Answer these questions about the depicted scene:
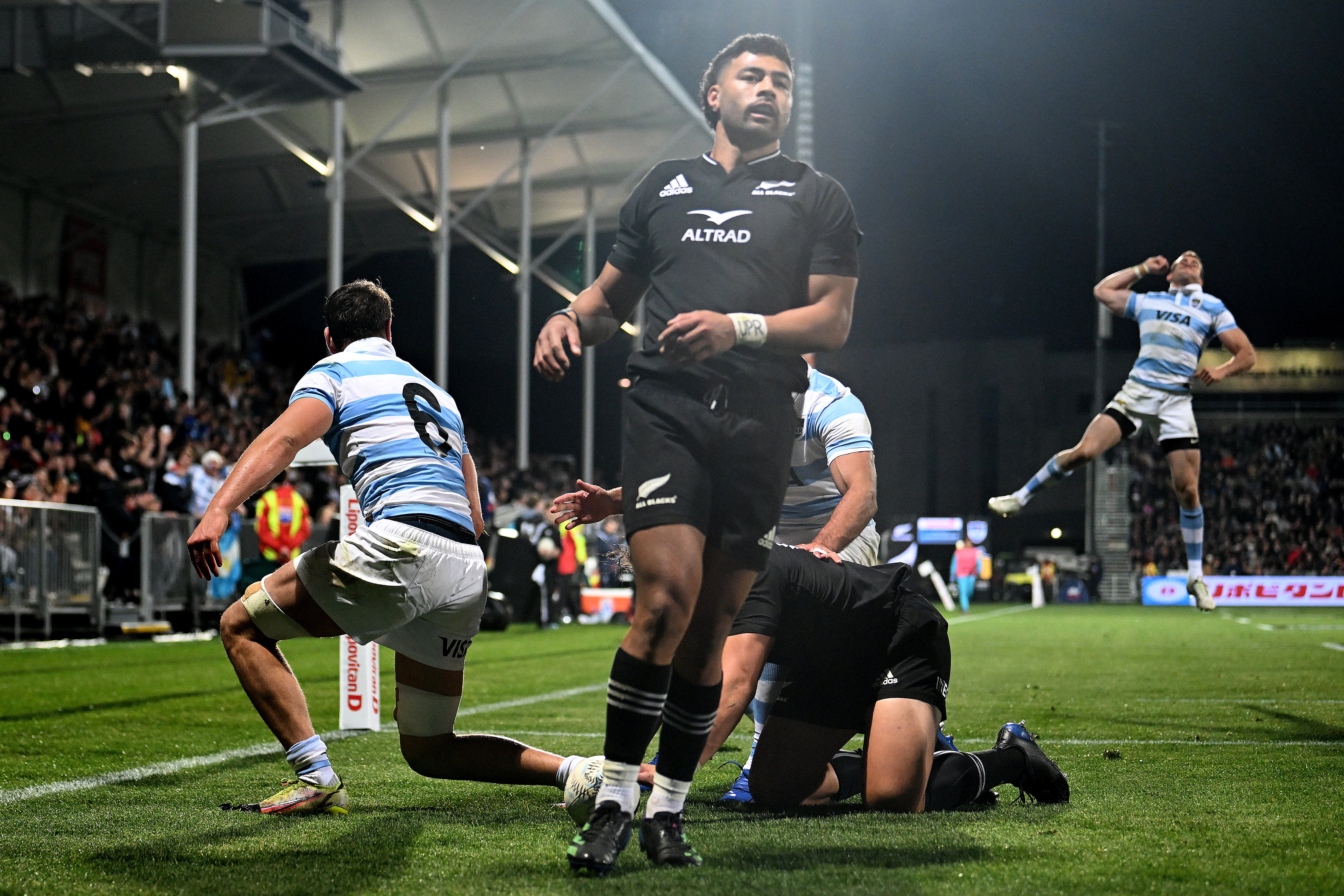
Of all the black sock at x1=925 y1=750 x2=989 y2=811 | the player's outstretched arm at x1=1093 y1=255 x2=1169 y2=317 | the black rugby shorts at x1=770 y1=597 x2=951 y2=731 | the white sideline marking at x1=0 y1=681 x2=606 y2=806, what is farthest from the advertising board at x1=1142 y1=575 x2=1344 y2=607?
the white sideline marking at x1=0 y1=681 x2=606 y2=806

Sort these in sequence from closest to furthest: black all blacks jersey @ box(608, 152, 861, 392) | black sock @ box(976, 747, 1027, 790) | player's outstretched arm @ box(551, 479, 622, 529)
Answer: black all blacks jersey @ box(608, 152, 861, 392)
player's outstretched arm @ box(551, 479, 622, 529)
black sock @ box(976, 747, 1027, 790)

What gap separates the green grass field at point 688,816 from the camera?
3.46 metres

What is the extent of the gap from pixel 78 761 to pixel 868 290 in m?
46.9

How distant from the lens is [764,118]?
3.66 metres

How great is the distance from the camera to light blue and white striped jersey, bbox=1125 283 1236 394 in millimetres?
9203

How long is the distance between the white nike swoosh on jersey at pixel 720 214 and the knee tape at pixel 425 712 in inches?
69.6

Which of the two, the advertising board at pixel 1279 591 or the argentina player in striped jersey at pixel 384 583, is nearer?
the argentina player in striped jersey at pixel 384 583

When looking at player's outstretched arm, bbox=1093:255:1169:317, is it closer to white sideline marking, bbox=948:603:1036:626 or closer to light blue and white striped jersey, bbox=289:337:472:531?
light blue and white striped jersey, bbox=289:337:472:531

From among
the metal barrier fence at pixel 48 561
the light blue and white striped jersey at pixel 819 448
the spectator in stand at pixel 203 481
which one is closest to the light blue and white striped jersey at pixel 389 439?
the light blue and white striped jersey at pixel 819 448

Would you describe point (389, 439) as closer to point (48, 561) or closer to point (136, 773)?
point (136, 773)

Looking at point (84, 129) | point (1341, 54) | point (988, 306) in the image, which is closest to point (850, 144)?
point (1341, 54)

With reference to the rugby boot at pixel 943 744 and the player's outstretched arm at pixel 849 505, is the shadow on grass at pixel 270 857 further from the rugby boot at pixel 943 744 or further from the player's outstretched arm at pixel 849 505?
the rugby boot at pixel 943 744

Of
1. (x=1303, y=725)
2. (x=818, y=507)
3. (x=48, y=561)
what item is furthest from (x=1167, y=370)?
(x=48, y=561)

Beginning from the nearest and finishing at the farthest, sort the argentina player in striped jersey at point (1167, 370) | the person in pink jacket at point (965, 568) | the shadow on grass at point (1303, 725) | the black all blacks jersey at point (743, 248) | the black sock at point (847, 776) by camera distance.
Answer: the black all blacks jersey at point (743, 248) < the black sock at point (847, 776) < the shadow on grass at point (1303, 725) < the argentina player in striped jersey at point (1167, 370) < the person in pink jacket at point (965, 568)
